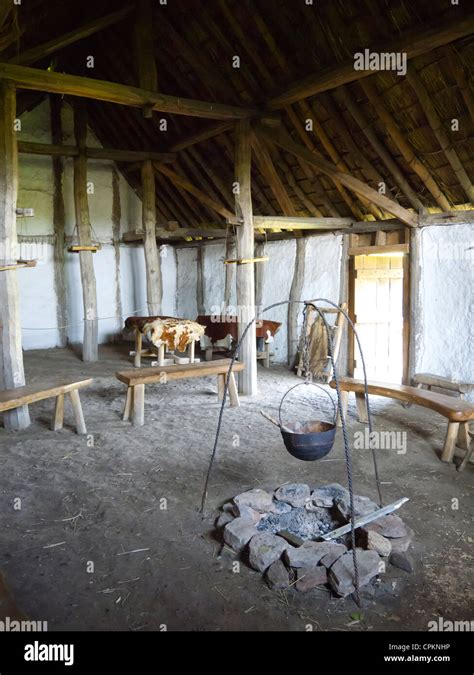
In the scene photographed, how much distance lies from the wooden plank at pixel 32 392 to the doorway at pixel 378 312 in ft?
15.9

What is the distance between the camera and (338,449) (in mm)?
5129

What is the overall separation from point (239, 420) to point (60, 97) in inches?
330

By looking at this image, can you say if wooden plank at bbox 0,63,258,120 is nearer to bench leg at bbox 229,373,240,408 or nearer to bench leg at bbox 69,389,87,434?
bench leg at bbox 69,389,87,434

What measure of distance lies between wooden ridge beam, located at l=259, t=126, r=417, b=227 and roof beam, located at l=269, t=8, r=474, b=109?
1.50 feet

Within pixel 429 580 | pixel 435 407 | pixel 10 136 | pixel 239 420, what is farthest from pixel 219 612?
pixel 10 136

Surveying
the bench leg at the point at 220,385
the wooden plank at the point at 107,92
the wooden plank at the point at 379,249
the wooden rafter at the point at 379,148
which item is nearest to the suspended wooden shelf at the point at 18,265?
the wooden plank at the point at 107,92

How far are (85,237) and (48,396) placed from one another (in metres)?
5.00

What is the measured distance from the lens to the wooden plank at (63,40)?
19.2 feet

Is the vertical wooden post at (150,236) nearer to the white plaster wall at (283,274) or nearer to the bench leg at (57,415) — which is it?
the white plaster wall at (283,274)

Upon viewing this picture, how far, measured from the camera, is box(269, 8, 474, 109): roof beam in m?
4.66

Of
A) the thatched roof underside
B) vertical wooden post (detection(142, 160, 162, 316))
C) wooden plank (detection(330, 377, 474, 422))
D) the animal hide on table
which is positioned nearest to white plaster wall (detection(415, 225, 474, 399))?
the thatched roof underside

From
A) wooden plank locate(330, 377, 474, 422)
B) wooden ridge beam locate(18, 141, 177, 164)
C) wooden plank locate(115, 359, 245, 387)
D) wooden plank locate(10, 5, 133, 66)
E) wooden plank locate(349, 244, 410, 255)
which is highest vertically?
wooden plank locate(10, 5, 133, 66)

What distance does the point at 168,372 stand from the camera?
5.97 m
